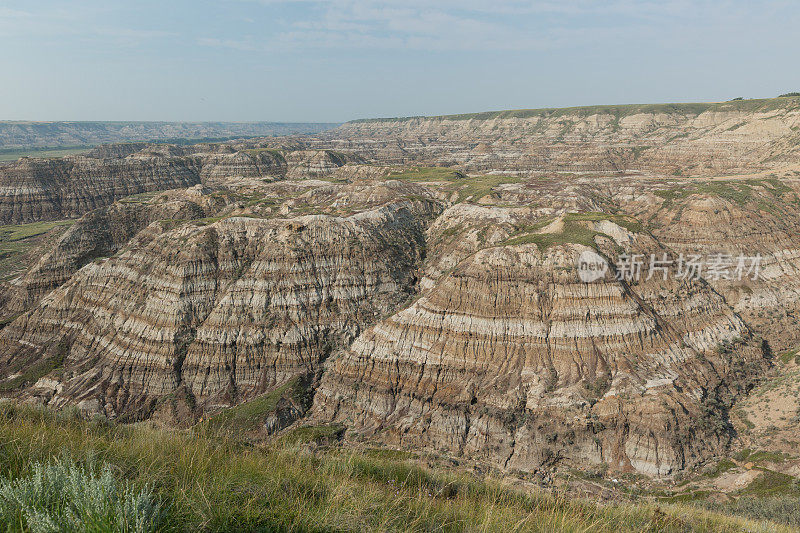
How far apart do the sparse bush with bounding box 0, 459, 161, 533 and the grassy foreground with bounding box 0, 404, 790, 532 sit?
8.6 inches

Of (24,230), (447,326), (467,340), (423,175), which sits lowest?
(467,340)

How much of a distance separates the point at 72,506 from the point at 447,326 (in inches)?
1747

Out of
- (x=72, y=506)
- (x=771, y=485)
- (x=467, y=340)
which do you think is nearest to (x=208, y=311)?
(x=467, y=340)

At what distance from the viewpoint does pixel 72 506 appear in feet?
16.6

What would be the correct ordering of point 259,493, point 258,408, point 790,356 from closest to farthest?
point 259,493, point 258,408, point 790,356

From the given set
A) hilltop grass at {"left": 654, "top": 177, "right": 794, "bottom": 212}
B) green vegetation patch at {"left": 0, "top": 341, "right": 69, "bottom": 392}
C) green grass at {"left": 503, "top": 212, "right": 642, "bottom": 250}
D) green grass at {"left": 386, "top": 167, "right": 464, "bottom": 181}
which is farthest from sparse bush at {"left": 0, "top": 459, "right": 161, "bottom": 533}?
green grass at {"left": 386, "top": 167, "right": 464, "bottom": 181}

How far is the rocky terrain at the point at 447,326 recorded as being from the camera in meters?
40.4

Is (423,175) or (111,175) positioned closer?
(423,175)

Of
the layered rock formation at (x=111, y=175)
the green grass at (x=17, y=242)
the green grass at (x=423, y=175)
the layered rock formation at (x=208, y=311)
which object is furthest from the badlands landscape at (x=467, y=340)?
the layered rock formation at (x=111, y=175)

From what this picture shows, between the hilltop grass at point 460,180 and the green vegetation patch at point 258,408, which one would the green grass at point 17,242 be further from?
the hilltop grass at point 460,180

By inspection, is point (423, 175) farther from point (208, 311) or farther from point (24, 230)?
point (24, 230)

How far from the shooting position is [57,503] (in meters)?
4.88

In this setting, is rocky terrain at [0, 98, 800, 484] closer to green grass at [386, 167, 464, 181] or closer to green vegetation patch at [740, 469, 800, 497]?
green vegetation patch at [740, 469, 800, 497]

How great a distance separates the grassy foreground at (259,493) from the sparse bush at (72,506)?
218 mm
